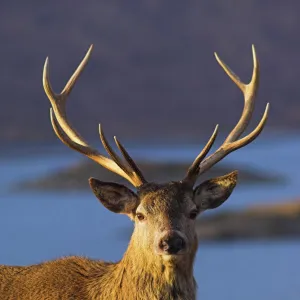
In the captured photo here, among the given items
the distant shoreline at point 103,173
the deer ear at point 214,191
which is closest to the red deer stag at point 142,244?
the deer ear at point 214,191

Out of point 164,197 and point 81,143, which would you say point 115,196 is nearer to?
point 164,197

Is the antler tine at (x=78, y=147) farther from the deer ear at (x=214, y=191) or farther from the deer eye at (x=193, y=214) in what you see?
the deer eye at (x=193, y=214)

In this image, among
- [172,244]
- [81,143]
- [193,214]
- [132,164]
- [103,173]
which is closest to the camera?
[172,244]

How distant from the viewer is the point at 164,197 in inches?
388

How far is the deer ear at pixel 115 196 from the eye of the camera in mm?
10125

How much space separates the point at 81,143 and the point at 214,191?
139cm

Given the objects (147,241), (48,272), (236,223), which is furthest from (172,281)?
(236,223)

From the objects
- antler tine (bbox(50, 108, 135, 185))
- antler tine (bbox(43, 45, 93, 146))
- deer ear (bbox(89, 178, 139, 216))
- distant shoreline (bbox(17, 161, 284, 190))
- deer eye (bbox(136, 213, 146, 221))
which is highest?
distant shoreline (bbox(17, 161, 284, 190))

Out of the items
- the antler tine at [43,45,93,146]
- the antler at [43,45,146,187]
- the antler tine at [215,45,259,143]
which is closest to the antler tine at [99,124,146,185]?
the antler at [43,45,146,187]

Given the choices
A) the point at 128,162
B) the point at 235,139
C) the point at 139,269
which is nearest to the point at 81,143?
the point at 128,162

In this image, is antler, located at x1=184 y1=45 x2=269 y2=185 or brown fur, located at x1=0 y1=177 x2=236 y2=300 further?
antler, located at x1=184 y1=45 x2=269 y2=185

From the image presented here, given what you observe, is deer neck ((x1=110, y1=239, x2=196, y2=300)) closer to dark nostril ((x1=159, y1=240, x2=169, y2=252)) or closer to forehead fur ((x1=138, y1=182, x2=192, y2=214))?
dark nostril ((x1=159, y1=240, x2=169, y2=252))

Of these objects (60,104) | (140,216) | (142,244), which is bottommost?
(142,244)

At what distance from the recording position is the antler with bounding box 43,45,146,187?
10.3 metres
